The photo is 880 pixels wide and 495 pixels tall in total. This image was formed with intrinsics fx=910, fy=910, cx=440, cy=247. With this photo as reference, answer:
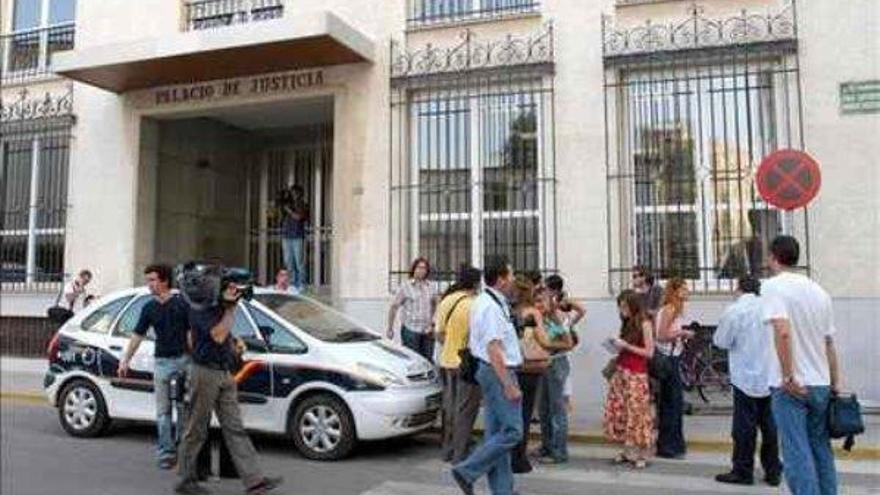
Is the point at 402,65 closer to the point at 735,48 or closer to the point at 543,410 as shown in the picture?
the point at 735,48

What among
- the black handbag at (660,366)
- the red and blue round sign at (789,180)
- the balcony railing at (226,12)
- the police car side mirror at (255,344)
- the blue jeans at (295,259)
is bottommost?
the black handbag at (660,366)

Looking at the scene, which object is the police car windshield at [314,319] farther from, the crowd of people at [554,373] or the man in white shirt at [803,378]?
the man in white shirt at [803,378]

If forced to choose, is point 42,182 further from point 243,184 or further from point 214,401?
point 214,401

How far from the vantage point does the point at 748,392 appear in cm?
749

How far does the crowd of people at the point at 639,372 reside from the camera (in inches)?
231

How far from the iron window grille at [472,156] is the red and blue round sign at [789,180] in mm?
3672

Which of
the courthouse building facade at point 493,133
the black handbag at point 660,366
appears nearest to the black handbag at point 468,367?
the black handbag at point 660,366

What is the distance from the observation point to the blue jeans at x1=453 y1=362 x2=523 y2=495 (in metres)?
6.56

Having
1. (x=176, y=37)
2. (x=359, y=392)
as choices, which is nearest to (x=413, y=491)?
(x=359, y=392)

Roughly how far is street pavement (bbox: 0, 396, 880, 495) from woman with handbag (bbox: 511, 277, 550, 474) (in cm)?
21

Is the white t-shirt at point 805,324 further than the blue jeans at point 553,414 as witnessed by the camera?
No

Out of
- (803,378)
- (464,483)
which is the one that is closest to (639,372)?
(464,483)

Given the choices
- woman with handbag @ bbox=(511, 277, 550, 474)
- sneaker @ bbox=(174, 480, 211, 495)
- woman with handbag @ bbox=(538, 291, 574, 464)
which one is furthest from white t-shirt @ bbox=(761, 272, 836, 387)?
sneaker @ bbox=(174, 480, 211, 495)

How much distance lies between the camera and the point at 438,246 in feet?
42.3
